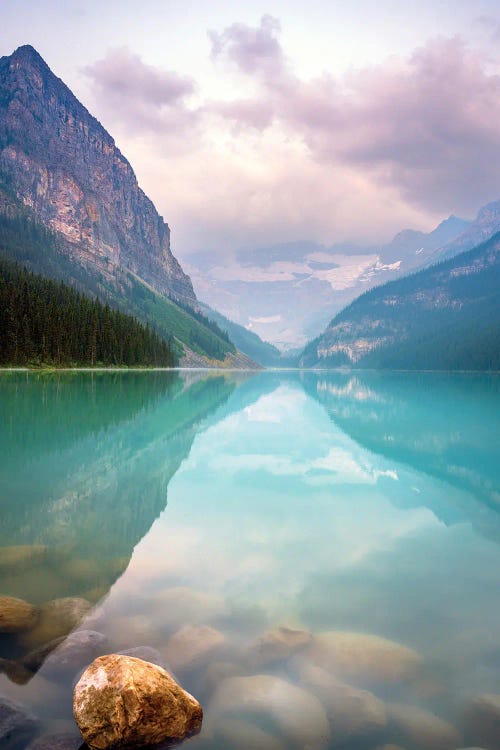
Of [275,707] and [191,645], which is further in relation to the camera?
[191,645]

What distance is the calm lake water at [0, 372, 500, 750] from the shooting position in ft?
21.9

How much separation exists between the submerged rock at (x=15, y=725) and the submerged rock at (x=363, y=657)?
13.7 ft

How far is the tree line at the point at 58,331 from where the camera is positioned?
10275 cm

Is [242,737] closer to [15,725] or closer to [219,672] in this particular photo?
[219,672]

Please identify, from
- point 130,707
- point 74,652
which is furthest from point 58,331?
point 130,707

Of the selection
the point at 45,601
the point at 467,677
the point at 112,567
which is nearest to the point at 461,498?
the point at 467,677

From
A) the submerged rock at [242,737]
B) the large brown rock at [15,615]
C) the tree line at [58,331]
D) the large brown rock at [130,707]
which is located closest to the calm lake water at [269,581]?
the submerged rock at [242,737]

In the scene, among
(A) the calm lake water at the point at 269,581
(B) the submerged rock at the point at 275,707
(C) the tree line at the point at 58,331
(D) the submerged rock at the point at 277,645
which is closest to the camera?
(B) the submerged rock at the point at 275,707

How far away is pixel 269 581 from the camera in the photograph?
10938 mm

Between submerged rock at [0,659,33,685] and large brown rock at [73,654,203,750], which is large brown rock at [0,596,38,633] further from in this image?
large brown rock at [73,654,203,750]

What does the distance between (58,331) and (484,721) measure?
117 meters

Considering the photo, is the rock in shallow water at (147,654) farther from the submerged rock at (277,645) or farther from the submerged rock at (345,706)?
the submerged rock at (345,706)

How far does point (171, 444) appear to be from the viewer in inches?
1161

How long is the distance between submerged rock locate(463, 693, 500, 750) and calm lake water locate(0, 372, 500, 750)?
9 cm
